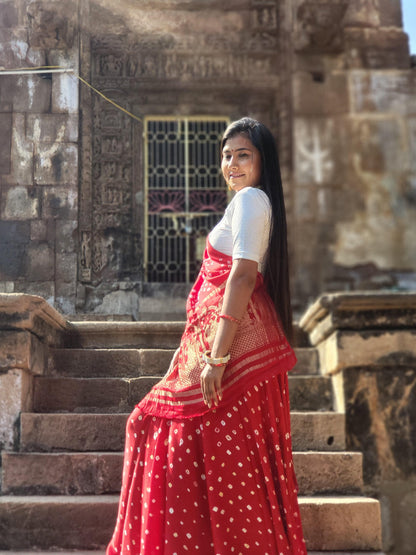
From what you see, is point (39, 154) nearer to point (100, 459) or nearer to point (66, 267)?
point (66, 267)

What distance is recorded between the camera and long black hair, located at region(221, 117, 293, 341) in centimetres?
267

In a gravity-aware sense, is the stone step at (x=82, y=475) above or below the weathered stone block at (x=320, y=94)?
below

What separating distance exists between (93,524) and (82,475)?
36cm

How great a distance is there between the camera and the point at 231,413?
2.49 metres

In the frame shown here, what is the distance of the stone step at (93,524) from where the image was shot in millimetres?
3533

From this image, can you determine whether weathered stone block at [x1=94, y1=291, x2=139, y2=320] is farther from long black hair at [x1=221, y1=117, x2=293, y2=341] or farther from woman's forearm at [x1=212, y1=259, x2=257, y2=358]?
woman's forearm at [x1=212, y1=259, x2=257, y2=358]

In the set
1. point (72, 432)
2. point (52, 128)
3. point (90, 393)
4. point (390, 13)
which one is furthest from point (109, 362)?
point (390, 13)

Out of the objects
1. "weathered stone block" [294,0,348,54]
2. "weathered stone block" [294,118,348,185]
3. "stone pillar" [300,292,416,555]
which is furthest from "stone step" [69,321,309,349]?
"weathered stone block" [294,0,348,54]

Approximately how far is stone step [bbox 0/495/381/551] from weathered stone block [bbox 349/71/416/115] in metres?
5.87

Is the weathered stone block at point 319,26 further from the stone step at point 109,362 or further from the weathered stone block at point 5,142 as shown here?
the stone step at point 109,362

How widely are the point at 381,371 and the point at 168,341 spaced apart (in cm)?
180

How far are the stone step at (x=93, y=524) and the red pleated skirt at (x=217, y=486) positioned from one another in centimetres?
103

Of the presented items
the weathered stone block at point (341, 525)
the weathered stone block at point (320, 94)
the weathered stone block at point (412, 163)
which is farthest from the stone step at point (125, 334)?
the weathered stone block at point (412, 163)

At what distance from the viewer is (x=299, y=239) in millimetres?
8039
